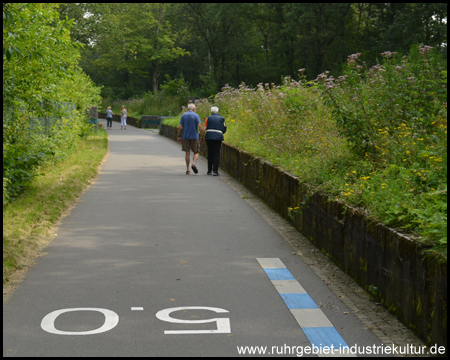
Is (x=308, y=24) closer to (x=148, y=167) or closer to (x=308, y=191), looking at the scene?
(x=148, y=167)

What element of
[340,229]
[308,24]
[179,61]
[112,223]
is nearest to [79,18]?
[308,24]

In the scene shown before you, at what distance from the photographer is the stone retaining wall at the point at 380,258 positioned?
4.65 m

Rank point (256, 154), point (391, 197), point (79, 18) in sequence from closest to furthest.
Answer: point (391, 197) → point (256, 154) → point (79, 18)

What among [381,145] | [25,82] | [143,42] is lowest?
[381,145]

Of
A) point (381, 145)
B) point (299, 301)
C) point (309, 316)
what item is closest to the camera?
point (309, 316)

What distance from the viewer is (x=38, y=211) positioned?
10.1 m

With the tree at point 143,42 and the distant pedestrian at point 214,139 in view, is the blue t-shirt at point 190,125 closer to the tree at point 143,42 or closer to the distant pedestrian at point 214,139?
the distant pedestrian at point 214,139

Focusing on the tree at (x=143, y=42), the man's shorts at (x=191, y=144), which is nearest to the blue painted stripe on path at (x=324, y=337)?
the man's shorts at (x=191, y=144)

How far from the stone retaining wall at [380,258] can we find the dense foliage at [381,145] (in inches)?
5.7

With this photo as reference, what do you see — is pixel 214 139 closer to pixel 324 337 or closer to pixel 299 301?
pixel 299 301

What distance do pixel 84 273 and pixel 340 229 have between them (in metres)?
2.87

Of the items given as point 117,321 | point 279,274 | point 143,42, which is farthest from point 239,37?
point 117,321

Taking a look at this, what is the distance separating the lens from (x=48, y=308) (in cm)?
561

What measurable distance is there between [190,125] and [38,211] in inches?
325
